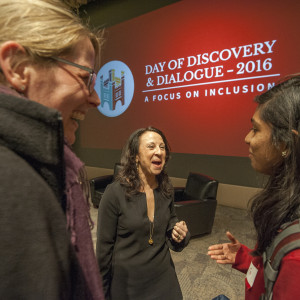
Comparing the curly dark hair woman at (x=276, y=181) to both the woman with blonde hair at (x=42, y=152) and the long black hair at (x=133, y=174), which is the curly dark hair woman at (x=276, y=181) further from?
the long black hair at (x=133, y=174)

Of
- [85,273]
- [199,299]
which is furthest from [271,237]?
[199,299]

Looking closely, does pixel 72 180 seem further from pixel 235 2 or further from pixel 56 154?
pixel 235 2

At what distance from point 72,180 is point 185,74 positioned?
444 cm

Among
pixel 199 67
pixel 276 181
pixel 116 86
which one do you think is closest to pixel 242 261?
pixel 276 181

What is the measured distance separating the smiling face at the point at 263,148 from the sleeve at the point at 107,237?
34.6 inches

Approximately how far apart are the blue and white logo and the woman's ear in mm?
5074

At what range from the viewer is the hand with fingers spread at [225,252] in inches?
51.6

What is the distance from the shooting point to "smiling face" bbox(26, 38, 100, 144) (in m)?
0.57

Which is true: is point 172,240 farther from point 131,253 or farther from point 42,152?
point 42,152

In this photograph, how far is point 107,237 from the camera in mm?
1403

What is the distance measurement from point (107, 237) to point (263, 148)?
1.05 meters

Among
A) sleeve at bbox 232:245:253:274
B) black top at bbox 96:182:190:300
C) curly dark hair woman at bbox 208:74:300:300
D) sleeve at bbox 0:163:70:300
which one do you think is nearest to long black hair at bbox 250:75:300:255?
curly dark hair woman at bbox 208:74:300:300

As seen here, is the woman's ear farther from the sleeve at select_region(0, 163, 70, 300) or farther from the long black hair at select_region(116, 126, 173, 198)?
the long black hair at select_region(116, 126, 173, 198)

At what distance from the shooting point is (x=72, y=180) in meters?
0.57
